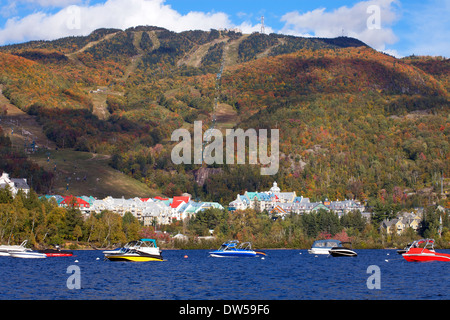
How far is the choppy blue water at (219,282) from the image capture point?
58709mm

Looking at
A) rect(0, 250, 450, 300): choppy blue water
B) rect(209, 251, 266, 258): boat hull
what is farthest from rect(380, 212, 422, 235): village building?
rect(0, 250, 450, 300): choppy blue water

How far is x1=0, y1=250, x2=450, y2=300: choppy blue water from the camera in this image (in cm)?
5871

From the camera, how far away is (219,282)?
235 feet

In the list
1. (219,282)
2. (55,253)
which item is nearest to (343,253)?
(55,253)

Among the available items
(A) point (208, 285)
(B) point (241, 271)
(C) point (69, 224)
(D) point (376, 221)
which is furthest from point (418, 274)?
(D) point (376, 221)

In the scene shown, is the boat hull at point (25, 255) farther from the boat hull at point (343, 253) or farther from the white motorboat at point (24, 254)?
the boat hull at point (343, 253)

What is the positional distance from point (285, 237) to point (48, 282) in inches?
4326

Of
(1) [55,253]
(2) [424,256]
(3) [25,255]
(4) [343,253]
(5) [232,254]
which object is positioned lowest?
(5) [232,254]

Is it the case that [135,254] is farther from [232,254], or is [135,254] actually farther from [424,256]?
[424,256]

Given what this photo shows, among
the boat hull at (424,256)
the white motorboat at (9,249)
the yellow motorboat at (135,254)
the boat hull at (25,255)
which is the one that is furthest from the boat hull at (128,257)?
the boat hull at (424,256)

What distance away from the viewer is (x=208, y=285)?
68.2 meters
